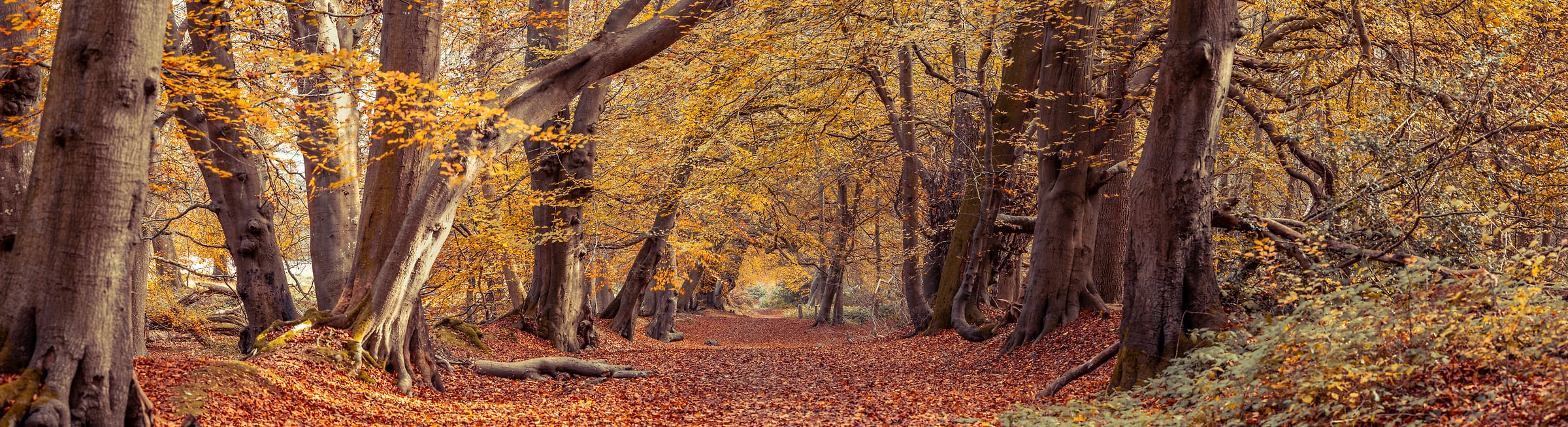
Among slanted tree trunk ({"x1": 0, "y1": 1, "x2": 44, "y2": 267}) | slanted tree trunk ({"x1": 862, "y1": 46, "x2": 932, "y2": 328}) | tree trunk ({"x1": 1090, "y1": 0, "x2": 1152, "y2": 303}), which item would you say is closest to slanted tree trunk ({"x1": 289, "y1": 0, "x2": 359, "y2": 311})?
slanted tree trunk ({"x1": 0, "y1": 1, "x2": 44, "y2": 267})

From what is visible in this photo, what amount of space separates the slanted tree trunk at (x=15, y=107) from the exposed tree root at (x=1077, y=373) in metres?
7.88

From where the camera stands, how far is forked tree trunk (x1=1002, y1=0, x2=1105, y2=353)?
36.5 ft

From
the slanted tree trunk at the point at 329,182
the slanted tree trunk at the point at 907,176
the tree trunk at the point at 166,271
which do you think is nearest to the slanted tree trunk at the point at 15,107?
the slanted tree trunk at the point at 329,182

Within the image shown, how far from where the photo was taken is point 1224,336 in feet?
21.2

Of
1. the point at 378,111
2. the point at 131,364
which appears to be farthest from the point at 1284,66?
the point at 131,364

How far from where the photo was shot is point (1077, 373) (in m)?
7.98

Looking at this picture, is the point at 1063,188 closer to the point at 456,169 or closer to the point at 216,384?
the point at 456,169

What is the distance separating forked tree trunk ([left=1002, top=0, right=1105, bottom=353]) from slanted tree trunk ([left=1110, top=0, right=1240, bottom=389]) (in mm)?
3910

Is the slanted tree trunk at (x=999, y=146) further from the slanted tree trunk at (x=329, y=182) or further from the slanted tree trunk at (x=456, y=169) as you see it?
the slanted tree trunk at (x=329, y=182)

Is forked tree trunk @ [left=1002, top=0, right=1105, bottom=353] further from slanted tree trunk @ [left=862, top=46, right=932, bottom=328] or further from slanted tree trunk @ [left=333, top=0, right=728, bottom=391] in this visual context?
slanted tree trunk @ [left=333, top=0, right=728, bottom=391]

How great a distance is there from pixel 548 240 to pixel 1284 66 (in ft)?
34.5

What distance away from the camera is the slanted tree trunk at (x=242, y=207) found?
29.1ft

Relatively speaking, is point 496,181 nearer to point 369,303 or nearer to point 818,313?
point 369,303


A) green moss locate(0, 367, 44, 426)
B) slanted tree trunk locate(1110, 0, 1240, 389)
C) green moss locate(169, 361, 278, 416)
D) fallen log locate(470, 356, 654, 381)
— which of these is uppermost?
slanted tree trunk locate(1110, 0, 1240, 389)
